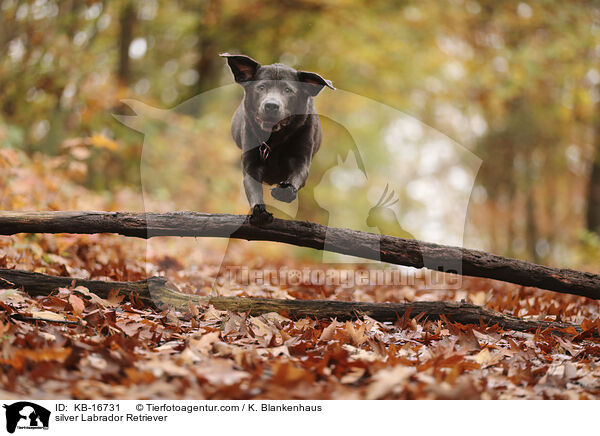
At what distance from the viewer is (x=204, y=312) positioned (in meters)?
3.89

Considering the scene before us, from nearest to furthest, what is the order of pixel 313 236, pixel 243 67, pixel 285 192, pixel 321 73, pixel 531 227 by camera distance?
pixel 313 236 < pixel 285 192 < pixel 243 67 < pixel 321 73 < pixel 531 227

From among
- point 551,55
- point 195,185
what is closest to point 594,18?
point 551,55

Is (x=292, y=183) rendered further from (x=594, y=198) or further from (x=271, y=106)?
(x=594, y=198)

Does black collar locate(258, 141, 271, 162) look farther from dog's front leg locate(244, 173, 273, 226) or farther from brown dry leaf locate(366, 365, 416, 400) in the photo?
brown dry leaf locate(366, 365, 416, 400)

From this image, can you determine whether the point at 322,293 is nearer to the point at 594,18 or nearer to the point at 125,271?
the point at 125,271

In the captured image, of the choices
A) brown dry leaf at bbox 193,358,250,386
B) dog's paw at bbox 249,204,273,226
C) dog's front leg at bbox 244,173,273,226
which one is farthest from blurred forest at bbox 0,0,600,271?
brown dry leaf at bbox 193,358,250,386

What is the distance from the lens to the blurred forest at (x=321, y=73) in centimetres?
980

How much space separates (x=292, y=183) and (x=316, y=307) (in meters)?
1.20

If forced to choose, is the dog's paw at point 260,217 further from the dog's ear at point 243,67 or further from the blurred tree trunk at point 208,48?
the blurred tree trunk at point 208,48

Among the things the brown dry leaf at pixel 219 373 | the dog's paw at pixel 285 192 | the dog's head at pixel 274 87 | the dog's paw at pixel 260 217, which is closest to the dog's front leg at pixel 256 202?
the dog's paw at pixel 260 217

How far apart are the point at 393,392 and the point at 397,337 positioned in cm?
117

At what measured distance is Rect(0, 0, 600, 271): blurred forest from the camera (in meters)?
9.80

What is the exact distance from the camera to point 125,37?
12203 mm
